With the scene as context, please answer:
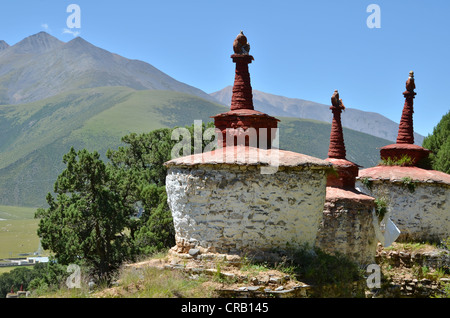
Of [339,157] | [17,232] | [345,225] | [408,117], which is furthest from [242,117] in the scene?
[17,232]

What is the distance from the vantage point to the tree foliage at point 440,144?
27859 mm

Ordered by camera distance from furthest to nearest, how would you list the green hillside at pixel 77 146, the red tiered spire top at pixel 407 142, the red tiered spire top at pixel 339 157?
the green hillside at pixel 77 146 → the red tiered spire top at pixel 407 142 → the red tiered spire top at pixel 339 157

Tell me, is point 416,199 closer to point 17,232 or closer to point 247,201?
point 247,201

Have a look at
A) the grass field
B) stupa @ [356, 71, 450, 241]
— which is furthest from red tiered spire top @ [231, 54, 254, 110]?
the grass field

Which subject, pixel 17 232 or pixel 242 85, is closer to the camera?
pixel 242 85

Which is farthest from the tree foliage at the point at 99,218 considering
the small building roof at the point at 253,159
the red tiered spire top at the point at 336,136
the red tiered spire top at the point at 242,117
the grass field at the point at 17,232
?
the grass field at the point at 17,232

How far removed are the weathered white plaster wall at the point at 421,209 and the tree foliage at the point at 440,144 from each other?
9.71 meters

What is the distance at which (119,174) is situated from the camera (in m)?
26.8

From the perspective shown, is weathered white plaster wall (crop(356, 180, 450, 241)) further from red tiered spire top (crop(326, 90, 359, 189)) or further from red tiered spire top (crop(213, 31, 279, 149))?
red tiered spire top (crop(213, 31, 279, 149))

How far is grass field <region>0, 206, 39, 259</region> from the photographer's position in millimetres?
96062

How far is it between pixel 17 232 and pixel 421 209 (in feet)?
378

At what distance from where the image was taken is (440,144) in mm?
31703

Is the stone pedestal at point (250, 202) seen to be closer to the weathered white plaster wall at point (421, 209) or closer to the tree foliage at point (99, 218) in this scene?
the weathered white plaster wall at point (421, 209)
